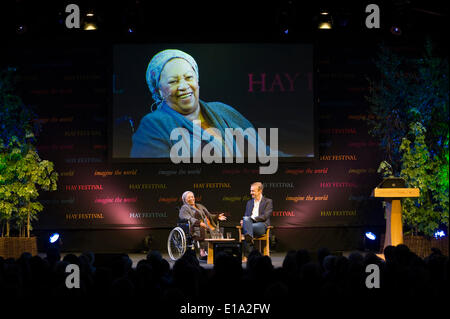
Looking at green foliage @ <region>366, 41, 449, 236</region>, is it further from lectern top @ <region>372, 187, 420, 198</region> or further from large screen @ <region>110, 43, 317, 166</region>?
large screen @ <region>110, 43, 317, 166</region>

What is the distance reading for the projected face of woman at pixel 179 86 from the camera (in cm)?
938

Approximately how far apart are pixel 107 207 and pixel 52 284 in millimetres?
5976

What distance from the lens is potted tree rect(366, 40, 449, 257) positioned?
27.2 ft

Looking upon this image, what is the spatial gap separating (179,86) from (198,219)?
2260 mm

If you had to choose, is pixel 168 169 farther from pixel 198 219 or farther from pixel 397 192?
pixel 397 192

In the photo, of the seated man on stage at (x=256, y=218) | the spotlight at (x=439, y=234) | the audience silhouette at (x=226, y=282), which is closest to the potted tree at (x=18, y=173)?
the seated man on stage at (x=256, y=218)

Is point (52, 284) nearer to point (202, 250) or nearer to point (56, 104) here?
point (202, 250)

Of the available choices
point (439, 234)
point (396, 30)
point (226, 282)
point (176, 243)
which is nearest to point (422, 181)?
point (439, 234)

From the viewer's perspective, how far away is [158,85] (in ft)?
30.8

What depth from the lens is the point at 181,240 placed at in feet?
26.4

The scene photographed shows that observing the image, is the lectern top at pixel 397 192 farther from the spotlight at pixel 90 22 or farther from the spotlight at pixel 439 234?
the spotlight at pixel 90 22

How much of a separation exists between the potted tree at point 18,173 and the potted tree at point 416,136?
16.8 ft
